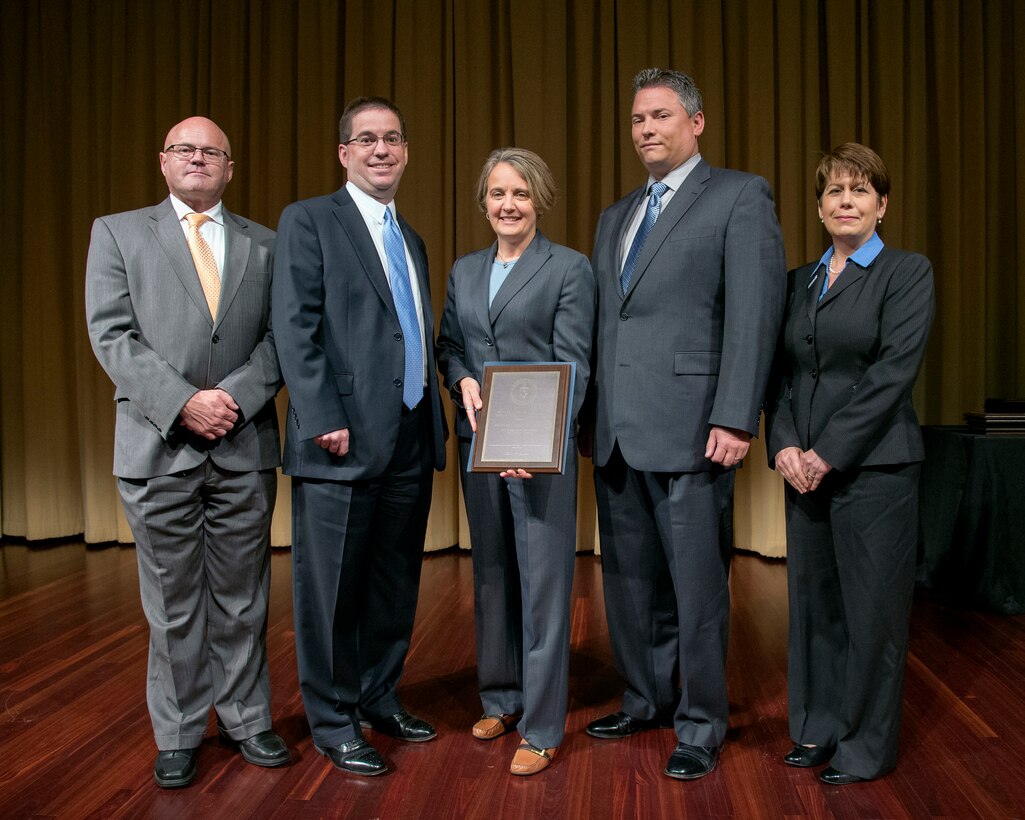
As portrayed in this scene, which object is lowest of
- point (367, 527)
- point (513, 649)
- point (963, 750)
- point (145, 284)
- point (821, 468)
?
point (963, 750)

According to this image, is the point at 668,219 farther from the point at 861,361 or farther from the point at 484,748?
the point at 484,748

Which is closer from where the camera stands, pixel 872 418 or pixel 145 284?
pixel 872 418

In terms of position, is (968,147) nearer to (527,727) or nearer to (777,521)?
(777,521)

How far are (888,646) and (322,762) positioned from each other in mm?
1510

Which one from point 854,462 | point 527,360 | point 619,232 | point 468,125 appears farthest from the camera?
point 468,125

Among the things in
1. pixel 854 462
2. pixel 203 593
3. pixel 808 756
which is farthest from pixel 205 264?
pixel 808 756

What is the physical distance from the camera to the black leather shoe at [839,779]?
2.38 metres

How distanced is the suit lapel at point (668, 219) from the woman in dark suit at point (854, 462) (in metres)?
0.32

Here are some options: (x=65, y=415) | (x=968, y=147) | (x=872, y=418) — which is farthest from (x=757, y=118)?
(x=65, y=415)

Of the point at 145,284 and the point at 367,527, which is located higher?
the point at 145,284

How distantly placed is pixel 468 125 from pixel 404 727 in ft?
12.0

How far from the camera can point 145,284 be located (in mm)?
2447

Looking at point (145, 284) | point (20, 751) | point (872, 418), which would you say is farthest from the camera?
point (20, 751)

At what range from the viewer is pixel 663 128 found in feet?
8.29
